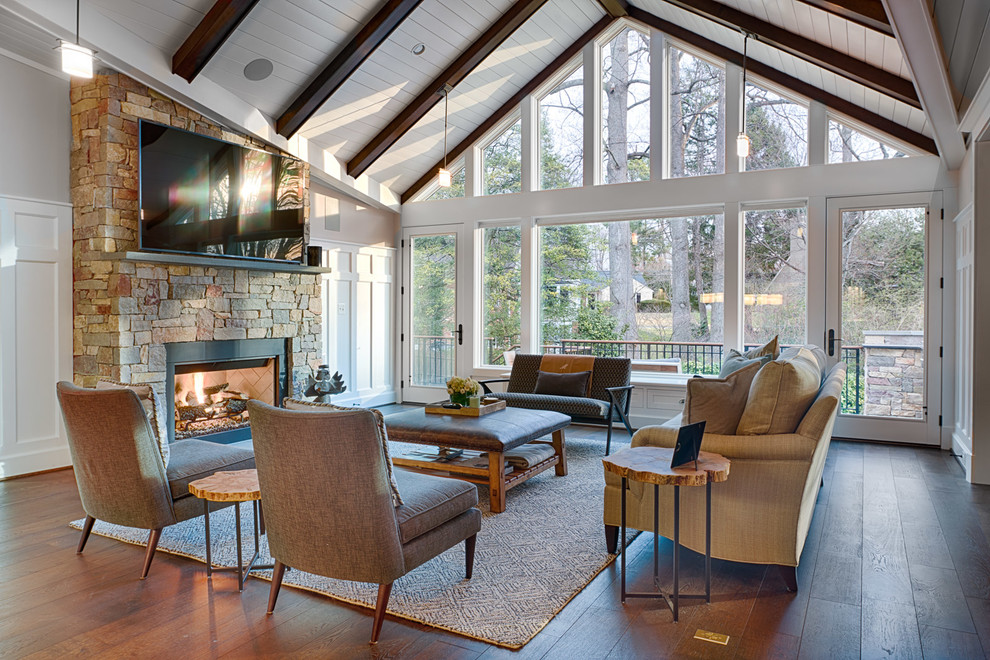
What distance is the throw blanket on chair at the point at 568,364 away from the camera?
6.13 meters

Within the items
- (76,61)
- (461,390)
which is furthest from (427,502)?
(76,61)

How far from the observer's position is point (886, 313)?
5.72 m

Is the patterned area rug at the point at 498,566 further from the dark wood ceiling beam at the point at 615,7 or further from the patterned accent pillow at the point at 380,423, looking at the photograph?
the dark wood ceiling beam at the point at 615,7

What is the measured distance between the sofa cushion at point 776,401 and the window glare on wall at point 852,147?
3.88 metres

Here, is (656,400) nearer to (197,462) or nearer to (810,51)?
(810,51)

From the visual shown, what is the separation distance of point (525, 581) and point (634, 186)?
4.83 meters

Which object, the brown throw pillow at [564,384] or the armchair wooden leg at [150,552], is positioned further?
the brown throw pillow at [564,384]

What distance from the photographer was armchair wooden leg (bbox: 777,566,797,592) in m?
2.72

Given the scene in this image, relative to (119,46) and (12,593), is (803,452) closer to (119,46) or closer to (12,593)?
(12,593)

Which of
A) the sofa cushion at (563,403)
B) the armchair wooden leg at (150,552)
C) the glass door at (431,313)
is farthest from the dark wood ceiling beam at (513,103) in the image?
the armchair wooden leg at (150,552)

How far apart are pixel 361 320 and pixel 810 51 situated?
201 inches

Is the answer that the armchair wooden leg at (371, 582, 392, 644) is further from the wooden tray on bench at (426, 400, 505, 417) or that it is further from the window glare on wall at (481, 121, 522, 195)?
the window glare on wall at (481, 121, 522, 195)

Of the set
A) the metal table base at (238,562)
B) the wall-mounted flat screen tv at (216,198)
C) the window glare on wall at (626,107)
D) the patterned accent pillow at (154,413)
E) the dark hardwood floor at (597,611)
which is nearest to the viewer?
the dark hardwood floor at (597,611)

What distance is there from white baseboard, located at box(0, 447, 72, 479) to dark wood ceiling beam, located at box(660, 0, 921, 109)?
19.2 ft
